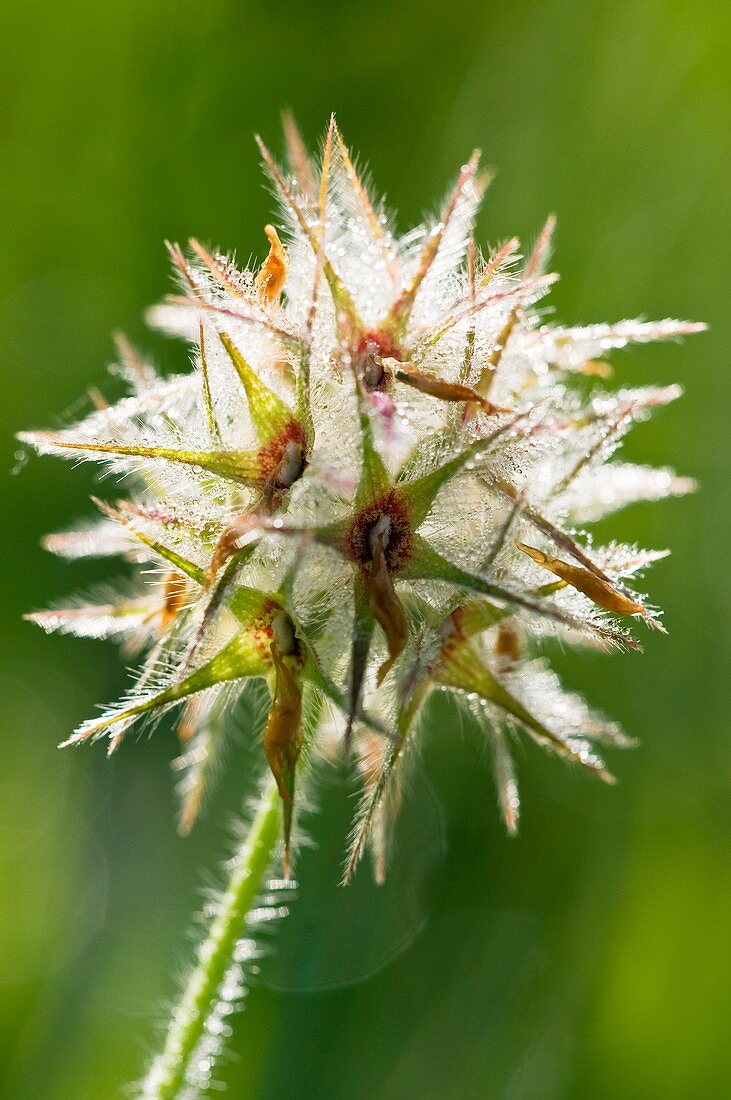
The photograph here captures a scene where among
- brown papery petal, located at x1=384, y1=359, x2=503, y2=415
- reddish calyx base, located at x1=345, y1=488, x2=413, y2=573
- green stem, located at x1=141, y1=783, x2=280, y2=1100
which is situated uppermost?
brown papery petal, located at x1=384, y1=359, x2=503, y2=415

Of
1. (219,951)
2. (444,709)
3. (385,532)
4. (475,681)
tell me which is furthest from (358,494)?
(444,709)

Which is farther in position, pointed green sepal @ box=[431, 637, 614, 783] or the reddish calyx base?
pointed green sepal @ box=[431, 637, 614, 783]

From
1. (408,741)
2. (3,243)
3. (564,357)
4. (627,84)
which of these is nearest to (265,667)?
(408,741)

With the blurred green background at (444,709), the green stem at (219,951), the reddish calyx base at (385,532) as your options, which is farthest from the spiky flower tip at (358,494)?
the blurred green background at (444,709)

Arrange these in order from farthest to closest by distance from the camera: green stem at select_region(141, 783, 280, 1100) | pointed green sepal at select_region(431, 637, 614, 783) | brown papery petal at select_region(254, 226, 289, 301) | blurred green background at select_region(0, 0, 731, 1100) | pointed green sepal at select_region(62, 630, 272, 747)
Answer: blurred green background at select_region(0, 0, 731, 1100)
green stem at select_region(141, 783, 280, 1100)
brown papery petal at select_region(254, 226, 289, 301)
pointed green sepal at select_region(431, 637, 614, 783)
pointed green sepal at select_region(62, 630, 272, 747)

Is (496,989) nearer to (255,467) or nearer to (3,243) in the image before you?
(255,467)

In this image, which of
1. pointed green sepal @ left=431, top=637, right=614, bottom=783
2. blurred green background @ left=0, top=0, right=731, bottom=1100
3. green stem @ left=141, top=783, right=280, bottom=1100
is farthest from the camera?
blurred green background @ left=0, top=0, right=731, bottom=1100

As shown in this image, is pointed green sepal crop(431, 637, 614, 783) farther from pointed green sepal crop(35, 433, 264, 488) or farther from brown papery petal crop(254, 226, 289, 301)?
brown papery petal crop(254, 226, 289, 301)

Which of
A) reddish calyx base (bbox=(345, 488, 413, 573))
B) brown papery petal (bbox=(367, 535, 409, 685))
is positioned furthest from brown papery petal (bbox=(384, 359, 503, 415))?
brown papery petal (bbox=(367, 535, 409, 685))

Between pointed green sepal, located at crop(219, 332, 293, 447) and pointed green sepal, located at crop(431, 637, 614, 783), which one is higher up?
pointed green sepal, located at crop(219, 332, 293, 447)
